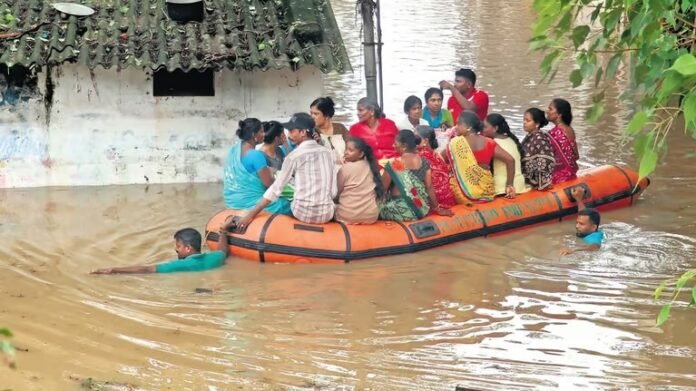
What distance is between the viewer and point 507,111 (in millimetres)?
16312

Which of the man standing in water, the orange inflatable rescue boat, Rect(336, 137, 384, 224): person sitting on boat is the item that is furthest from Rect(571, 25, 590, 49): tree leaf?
the man standing in water

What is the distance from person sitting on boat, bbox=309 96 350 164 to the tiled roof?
1001 mm

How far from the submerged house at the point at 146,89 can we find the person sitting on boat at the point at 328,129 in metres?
1.04

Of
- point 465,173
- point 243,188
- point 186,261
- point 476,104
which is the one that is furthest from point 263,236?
point 476,104

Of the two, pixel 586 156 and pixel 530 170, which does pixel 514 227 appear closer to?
pixel 530 170

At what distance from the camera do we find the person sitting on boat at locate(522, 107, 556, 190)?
36.2ft

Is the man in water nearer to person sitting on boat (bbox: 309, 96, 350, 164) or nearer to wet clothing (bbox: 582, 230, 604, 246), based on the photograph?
person sitting on boat (bbox: 309, 96, 350, 164)

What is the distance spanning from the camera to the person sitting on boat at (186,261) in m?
9.46

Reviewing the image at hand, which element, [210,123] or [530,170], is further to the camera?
[210,123]

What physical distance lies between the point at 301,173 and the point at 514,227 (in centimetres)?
236

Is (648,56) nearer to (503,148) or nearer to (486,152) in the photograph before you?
(486,152)

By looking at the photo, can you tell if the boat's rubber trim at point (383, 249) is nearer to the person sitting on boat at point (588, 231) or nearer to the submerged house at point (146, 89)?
the person sitting on boat at point (588, 231)

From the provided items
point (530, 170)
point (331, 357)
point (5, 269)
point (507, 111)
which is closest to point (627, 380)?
point (331, 357)

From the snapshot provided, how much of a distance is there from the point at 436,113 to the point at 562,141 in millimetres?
1537
